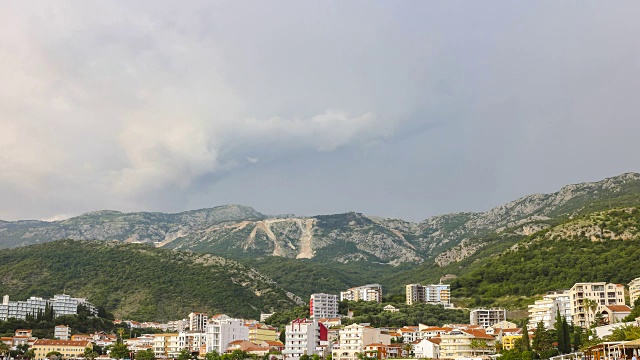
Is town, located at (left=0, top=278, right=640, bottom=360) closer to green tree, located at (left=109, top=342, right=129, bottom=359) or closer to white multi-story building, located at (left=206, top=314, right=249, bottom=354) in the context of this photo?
green tree, located at (left=109, top=342, right=129, bottom=359)

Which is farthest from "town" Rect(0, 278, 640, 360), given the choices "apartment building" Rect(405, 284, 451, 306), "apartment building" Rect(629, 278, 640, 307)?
"apartment building" Rect(405, 284, 451, 306)

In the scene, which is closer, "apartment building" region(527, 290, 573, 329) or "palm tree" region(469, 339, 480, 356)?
"palm tree" region(469, 339, 480, 356)

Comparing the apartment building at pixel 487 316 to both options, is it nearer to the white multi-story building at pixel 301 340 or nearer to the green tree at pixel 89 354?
the white multi-story building at pixel 301 340

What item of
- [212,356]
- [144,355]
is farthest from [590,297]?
[144,355]

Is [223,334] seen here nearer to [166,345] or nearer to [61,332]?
[166,345]

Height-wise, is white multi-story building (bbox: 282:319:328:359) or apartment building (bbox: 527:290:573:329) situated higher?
apartment building (bbox: 527:290:573:329)

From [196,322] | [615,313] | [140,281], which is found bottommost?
[615,313]

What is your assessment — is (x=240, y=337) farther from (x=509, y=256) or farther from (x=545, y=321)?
(x=509, y=256)
